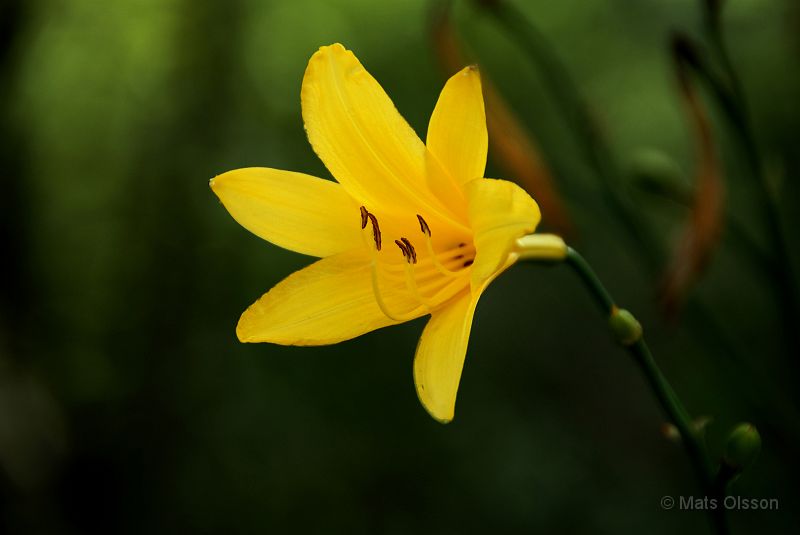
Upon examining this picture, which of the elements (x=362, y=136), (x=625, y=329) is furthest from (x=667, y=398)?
(x=362, y=136)

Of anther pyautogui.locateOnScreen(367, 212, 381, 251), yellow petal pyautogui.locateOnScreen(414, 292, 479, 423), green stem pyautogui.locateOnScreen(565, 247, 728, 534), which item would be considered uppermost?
anther pyautogui.locateOnScreen(367, 212, 381, 251)

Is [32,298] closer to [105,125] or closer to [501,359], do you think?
[105,125]

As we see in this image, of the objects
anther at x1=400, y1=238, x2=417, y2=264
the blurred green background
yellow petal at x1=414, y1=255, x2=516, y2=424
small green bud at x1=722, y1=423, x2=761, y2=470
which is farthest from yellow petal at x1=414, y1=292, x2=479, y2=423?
the blurred green background

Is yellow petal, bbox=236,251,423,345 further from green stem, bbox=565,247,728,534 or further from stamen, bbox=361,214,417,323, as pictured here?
green stem, bbox=565,247,728,534

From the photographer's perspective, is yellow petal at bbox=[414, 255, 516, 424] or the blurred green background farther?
the blurred green background

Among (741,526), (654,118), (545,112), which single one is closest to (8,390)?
(741,526)
